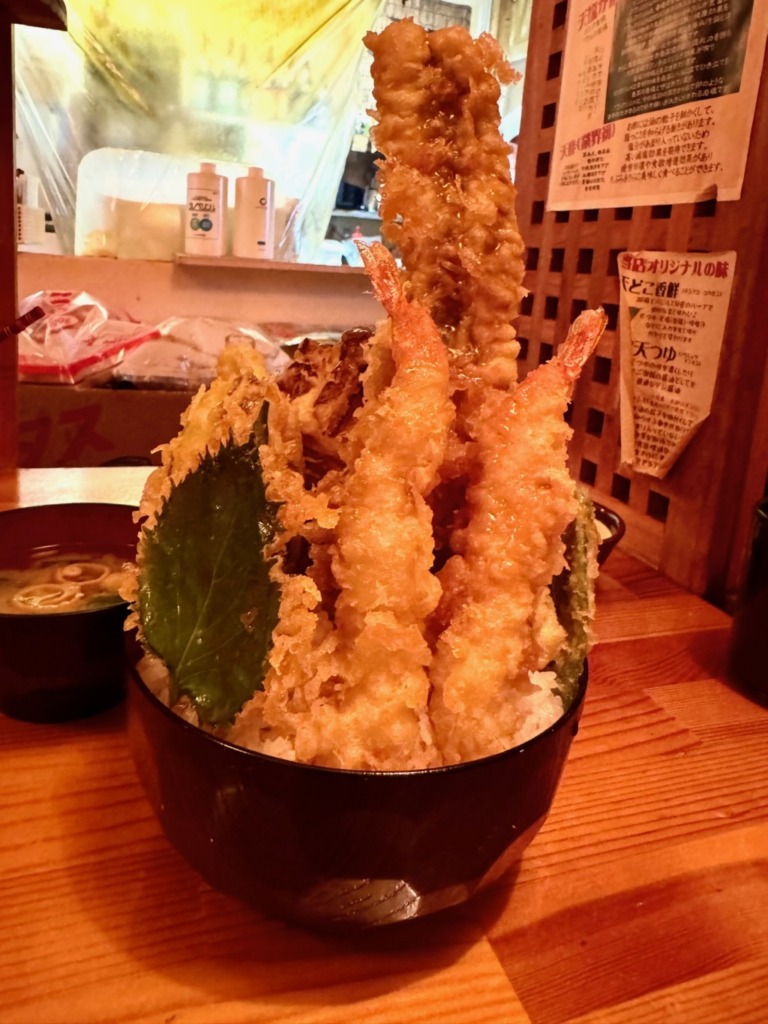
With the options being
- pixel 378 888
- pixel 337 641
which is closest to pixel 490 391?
pixel 337 641

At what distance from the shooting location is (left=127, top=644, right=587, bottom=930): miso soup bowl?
39 cm

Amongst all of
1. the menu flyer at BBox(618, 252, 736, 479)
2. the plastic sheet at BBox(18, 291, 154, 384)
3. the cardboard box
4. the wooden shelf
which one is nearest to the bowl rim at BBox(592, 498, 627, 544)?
the menu flyer at BBox(618, 252, 736, 479)

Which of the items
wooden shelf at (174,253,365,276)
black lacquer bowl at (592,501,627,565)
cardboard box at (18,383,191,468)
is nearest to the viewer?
black lacquer bowl at (592,501,627,565)

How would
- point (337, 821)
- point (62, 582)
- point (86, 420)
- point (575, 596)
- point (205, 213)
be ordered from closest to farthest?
1. point (337, 821)
2. point (575, 596)
3. point (62, 582)
4. point (86, 420)
5. point (205, 213)

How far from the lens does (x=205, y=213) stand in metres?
3.20

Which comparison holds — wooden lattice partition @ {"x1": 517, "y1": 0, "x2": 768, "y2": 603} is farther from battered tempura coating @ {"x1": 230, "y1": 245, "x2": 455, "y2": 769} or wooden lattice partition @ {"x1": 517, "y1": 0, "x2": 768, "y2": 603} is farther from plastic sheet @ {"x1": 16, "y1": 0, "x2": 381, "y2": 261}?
plastic sheet @ {"x1": 16, "y1": 0, "x2": 381, "y2": 261}

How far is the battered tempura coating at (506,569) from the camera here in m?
0.44

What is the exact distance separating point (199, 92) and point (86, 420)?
1.62m

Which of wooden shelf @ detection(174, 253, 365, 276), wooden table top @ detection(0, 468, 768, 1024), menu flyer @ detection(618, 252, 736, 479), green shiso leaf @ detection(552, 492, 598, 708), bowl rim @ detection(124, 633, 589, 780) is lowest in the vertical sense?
wooden table top @ detection(0, 468, 768, 1024)

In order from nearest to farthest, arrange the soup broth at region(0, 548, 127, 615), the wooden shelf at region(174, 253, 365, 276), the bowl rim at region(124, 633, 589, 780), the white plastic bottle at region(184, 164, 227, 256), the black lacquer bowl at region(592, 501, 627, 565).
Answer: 1. the bowl rim at region(124, 633, 589, 780)
2. the soup broth at region(0, 548, 127, 615)
3. the black lacquer bowl at region(592, 501, 627, 565)
4. the white plastic bottle at region(184, 164, 227, 256)
5. the wooden shelf at region(174, 253, 365, 276)

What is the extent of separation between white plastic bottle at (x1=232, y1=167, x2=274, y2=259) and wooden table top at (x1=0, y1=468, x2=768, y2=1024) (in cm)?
296

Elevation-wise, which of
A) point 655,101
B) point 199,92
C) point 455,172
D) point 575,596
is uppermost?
point 199,92

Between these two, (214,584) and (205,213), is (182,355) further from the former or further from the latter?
(214,584)

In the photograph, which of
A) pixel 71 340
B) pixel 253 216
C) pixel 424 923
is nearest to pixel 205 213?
pixel 253 216
